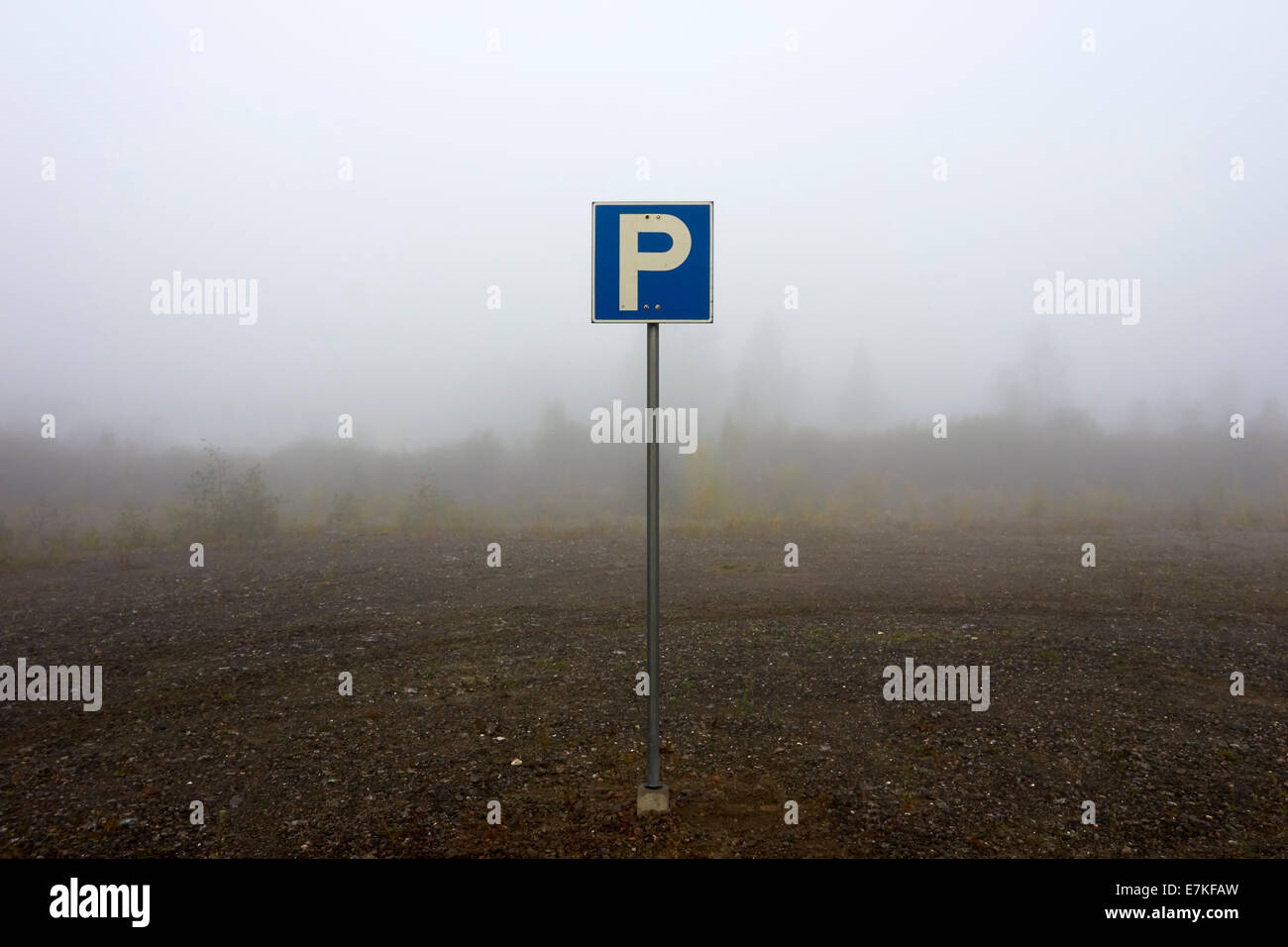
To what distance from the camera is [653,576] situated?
15.3 feet

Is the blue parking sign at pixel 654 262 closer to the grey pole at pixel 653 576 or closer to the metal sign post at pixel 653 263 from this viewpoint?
the metal sign post at pixel 653 263

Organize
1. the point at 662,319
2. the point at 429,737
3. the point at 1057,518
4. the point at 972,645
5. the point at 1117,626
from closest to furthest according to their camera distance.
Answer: the point at 662,319
the point at 429,737
the point at 972,645
the point at 1117,626
the point at 1057,518

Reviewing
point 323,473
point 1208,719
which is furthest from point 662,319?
point 323,473

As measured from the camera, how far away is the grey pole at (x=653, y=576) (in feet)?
14.8

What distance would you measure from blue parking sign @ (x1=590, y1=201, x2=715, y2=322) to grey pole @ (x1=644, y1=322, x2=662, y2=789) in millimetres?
182

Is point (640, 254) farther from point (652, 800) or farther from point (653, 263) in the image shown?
point (652, 800)

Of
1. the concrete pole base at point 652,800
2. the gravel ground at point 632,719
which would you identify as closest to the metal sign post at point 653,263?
the concrete pole base at point 652,800

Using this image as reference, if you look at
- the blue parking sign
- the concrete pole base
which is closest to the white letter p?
the blue parking sign

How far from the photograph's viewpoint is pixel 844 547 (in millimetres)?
16016

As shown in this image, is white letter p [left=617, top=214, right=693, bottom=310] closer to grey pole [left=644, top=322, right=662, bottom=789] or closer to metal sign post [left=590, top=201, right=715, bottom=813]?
metal sign post [left=590, top=201, right=715, bottom=813]

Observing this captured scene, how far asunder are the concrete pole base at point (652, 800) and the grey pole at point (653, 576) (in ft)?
0.12

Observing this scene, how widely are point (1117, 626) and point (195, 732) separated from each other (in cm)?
1062

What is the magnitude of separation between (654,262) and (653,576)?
2.04 m

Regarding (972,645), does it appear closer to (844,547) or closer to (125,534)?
(844,547)
